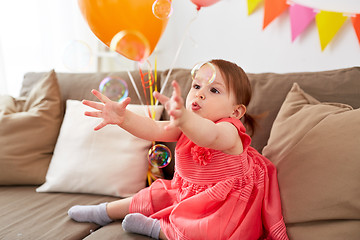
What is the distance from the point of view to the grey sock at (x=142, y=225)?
1.13 meters

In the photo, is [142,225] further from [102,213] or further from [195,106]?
[195,106]

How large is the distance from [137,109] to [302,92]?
75cm

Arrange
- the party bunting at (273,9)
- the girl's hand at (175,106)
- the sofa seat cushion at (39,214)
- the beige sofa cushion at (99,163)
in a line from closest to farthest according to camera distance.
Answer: the girl's hand at (175,106) → the sofa seat cushion at (39,214) → the beige sofa cushion at (99,163) → the party bunting at (273,9)

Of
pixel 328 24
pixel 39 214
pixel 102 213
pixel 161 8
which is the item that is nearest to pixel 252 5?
pixel 328 24

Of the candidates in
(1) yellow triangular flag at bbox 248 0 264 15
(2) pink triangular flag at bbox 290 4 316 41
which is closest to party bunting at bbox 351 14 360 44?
(2) pink triangular flag at bbox 290 4 316 41

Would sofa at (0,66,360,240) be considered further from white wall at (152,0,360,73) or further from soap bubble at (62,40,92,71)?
white wall at (152,0,360,73)

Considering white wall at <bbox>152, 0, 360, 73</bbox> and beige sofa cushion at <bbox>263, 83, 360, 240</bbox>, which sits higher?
white wall at <bbox>152, 0, 360, 73</bbox>

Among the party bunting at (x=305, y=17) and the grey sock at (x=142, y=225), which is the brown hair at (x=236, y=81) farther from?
the party bunting at (x=305, y=17)

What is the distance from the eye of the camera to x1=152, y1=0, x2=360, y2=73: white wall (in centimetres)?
182

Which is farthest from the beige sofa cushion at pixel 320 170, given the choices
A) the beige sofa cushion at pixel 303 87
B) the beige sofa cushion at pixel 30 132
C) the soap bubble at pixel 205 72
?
the beige sofa cushion at pixel 30 132

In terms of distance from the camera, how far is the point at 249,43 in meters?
2.09

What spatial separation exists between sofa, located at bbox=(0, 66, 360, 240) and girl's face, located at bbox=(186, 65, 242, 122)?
285mm

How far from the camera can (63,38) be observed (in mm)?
2604

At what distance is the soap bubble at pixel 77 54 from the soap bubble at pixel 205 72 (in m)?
0.75
